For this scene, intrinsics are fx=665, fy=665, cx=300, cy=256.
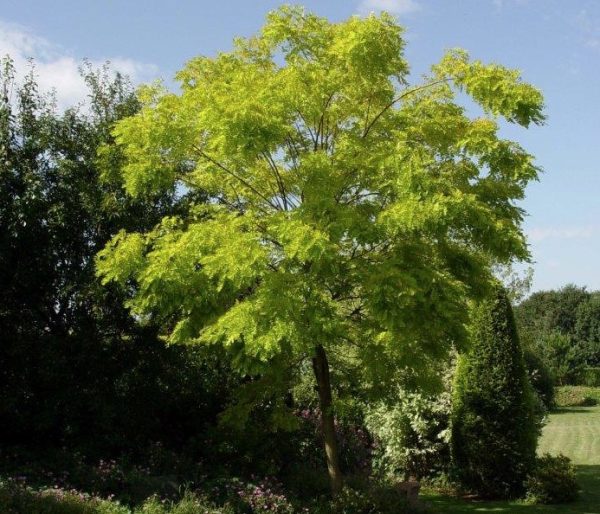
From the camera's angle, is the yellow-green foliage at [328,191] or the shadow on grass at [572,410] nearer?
the yellow-green foliage at [328,191]

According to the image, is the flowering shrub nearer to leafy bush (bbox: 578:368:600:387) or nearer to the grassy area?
the grassy area

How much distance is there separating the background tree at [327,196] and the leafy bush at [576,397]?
27373 millimetres

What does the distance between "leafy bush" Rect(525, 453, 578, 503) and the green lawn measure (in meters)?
0.20

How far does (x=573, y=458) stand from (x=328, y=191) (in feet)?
48.5

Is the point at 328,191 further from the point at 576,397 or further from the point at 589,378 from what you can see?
the point at 589,378

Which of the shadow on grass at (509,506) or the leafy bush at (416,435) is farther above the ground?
the leafy bush at (416,435)

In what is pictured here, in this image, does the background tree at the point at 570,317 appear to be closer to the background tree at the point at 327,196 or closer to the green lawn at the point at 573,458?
the green lawn at the point at 573,458

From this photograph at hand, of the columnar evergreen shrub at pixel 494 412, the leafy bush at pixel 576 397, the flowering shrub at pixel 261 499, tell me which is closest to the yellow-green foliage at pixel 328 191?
the flowering shrub at pixel 261 499

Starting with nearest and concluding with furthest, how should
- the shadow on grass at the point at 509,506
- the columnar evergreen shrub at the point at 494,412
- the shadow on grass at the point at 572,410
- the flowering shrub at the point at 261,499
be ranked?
the flowering shrub at the point at 261,499 → the shadow on grass at the point at 509,506 → the columnar evergreen shrub at the point at 494,412 → the shadow on grass at the point at 572,410

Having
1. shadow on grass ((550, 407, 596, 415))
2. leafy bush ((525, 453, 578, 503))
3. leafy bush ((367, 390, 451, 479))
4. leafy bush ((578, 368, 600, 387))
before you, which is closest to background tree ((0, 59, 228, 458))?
leafy bush ((367, 390, 451, 479))

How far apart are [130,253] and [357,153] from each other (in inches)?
137

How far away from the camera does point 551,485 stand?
1308 centimetres

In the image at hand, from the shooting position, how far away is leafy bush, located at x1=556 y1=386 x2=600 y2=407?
34709 millimetres

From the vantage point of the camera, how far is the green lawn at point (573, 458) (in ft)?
41.6
